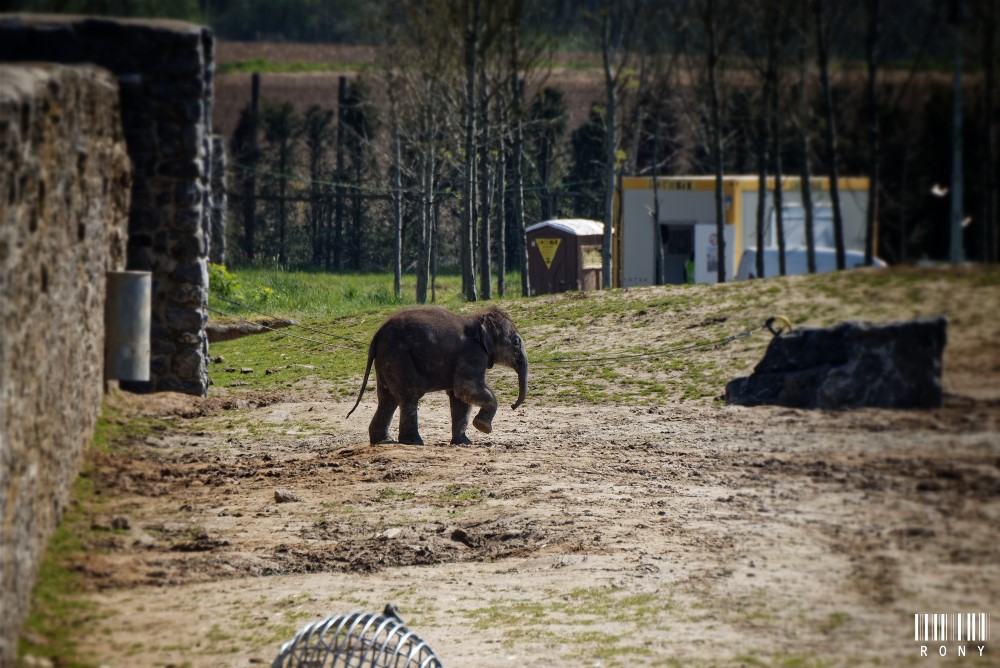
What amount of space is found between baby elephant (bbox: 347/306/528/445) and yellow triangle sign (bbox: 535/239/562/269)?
0.60 metres

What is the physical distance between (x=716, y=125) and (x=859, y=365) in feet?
6.01

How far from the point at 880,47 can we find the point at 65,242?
4.51 metres

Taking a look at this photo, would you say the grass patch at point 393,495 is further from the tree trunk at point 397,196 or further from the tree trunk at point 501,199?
the tree trunk at point 501,199

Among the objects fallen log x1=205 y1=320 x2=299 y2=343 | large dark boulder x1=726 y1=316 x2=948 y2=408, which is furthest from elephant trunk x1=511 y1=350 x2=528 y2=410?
large dark boulder x1=726 y1=316 x2=948 y2=408

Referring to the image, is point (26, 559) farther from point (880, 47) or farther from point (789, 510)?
point (880, 47)

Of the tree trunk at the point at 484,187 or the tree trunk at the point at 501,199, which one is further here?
the tree trunk at the point at 501,199

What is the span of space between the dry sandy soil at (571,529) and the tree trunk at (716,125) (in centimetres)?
42

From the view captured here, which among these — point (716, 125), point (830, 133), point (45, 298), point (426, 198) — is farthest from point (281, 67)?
point (830, 133)

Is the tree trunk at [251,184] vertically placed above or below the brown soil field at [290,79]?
below

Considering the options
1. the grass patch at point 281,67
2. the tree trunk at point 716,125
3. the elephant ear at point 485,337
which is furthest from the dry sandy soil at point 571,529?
the grass patch at point 281,67

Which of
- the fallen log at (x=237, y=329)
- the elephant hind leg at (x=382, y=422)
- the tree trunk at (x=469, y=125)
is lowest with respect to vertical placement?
the elephant hind leg at (x=382, y=422)

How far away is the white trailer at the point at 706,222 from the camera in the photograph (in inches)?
173

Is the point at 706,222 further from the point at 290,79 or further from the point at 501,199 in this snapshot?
the point at 290,79

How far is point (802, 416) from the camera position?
172 inches
